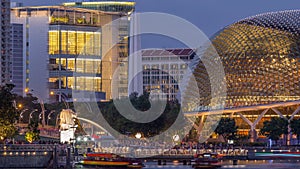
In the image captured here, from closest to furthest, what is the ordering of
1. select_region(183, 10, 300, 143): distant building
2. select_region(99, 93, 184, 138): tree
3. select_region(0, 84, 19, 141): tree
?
select_region(0, 84, 19, 141): tree, select_region(99, 93, 184, 138): tree, select_region(183, 10, 300, 143): distant building

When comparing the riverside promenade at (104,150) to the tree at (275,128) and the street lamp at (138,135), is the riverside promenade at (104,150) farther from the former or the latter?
the street lamp at (138,135)

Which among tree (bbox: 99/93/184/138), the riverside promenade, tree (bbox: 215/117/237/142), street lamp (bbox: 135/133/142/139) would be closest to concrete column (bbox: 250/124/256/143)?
tree (bbox: 215/117/237/142)

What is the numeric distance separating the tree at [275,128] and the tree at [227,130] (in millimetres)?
4202

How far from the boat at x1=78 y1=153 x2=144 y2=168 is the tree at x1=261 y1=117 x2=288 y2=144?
164ft

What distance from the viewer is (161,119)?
152 m

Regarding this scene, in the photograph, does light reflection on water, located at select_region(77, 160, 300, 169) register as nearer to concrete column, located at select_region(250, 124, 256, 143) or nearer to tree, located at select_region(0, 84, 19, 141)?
tree, located at select_region(0, 84, 19, 141)

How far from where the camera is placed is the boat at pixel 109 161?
103 metres

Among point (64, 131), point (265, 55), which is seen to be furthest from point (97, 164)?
point (265, 55)

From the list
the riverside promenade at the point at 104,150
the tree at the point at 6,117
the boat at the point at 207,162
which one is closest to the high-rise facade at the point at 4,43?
the riverside promenade at the point at 104,150

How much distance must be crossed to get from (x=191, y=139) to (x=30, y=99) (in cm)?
2959

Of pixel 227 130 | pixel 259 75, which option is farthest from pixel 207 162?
pixel 259 75

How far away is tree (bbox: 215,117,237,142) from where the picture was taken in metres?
153

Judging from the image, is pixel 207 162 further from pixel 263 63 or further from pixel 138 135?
pixel 263 63

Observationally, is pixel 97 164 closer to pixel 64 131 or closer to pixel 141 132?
pixel 64 131
